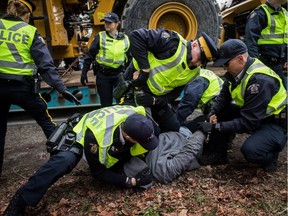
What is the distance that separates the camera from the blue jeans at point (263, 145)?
3277mm

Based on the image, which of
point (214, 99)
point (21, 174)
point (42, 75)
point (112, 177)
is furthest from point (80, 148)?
point (214, 99)

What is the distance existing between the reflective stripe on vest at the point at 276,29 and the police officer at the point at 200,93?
0.94 meters

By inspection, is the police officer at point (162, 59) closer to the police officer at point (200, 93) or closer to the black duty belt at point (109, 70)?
the police officer at point (200, 93)

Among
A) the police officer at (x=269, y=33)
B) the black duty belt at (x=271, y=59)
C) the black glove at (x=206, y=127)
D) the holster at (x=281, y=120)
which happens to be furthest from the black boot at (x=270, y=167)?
the black duty belt at (x=271, y=59)

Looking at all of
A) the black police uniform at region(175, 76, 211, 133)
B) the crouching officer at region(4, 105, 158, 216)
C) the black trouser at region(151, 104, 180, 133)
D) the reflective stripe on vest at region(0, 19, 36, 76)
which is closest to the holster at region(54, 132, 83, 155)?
the crouching officer at region(4, 105, 158, 216)

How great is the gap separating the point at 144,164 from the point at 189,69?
1.10 m

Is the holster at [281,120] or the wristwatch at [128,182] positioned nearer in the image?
the wristwatch at [128,182]

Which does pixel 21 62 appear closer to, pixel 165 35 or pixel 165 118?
pixel 165 35

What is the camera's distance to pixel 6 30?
3082mm

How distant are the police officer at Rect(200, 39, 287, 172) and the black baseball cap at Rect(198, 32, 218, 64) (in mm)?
77

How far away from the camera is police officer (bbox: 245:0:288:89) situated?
4117mm

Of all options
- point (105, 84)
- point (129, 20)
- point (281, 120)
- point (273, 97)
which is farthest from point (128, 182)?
point (129, 20)

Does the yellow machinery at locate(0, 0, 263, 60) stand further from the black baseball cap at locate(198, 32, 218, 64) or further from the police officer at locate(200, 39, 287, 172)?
the black baseball cap at locate(198, 32, 218, 64)

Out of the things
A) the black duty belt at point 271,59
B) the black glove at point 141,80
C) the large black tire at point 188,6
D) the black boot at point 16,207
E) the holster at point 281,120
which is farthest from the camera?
Result: the large black tire at point 188,6
